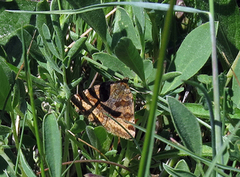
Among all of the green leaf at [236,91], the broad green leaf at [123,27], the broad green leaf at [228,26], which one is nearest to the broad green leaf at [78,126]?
the broad green leaf at [123,27]

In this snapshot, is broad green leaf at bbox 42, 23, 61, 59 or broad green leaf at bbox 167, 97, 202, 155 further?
broad green leaf at bbox 42, 23, 61, 59

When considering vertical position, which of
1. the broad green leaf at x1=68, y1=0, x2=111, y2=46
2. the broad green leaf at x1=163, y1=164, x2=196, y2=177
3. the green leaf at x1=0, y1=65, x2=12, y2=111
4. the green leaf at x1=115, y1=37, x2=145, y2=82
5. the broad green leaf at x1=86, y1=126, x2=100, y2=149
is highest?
the broad green leaf at x1=68, y1=0, x2=111, y2=46

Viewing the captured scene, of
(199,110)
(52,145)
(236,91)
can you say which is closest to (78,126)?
(52,145)

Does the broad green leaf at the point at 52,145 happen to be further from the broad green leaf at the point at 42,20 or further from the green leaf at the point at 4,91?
the broad green leaf at the point at 42,20

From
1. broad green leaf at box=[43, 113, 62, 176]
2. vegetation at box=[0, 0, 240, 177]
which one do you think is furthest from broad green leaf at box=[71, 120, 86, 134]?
broad green leaf at box=[43, 113, 62, 176]

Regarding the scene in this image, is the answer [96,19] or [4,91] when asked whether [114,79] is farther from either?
[4,91]

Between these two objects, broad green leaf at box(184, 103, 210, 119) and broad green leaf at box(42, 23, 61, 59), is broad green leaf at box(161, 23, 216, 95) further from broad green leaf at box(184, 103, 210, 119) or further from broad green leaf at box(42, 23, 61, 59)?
broad green leaf at box(42, 23, 61, 59)

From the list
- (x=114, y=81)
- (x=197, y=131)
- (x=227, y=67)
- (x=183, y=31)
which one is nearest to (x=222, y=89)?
(x=197, y=131)
